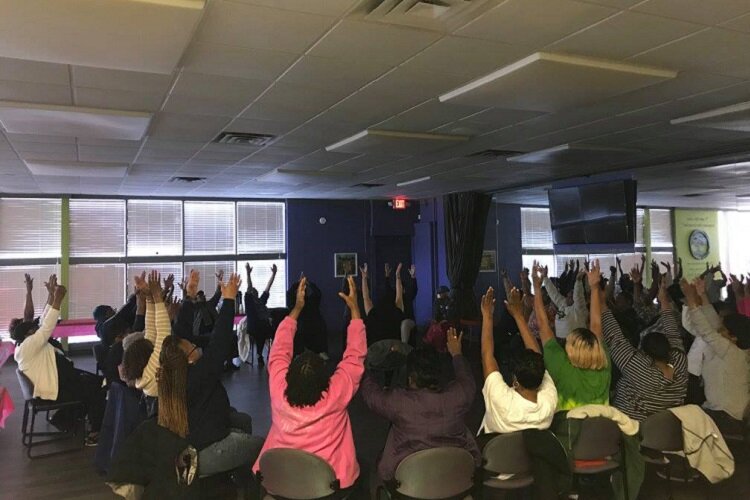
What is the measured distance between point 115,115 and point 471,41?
2.86m

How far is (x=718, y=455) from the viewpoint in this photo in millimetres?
3527

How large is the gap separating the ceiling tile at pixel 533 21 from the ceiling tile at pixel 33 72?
2495mm

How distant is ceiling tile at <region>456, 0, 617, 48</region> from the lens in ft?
8.43

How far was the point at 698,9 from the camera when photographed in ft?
8.56

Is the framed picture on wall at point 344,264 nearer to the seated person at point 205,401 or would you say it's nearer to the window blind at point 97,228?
the window blind at point 97,228

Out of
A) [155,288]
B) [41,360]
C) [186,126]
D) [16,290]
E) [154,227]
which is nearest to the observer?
[155,288]

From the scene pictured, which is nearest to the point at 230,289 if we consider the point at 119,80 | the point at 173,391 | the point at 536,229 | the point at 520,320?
the point at 173,391

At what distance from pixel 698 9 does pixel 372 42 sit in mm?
1633

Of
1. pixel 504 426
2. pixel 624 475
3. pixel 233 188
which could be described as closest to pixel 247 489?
pixel 504 426

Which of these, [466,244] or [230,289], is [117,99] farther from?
[466,244]

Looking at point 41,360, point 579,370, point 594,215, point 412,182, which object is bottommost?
point 41,360

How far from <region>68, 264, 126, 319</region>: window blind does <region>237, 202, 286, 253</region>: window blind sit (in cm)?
246

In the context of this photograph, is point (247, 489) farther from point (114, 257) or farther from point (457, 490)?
point (114, 257)

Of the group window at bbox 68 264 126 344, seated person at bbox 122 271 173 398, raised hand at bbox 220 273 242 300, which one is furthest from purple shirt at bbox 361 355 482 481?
window at bbox 68 264 126 344
